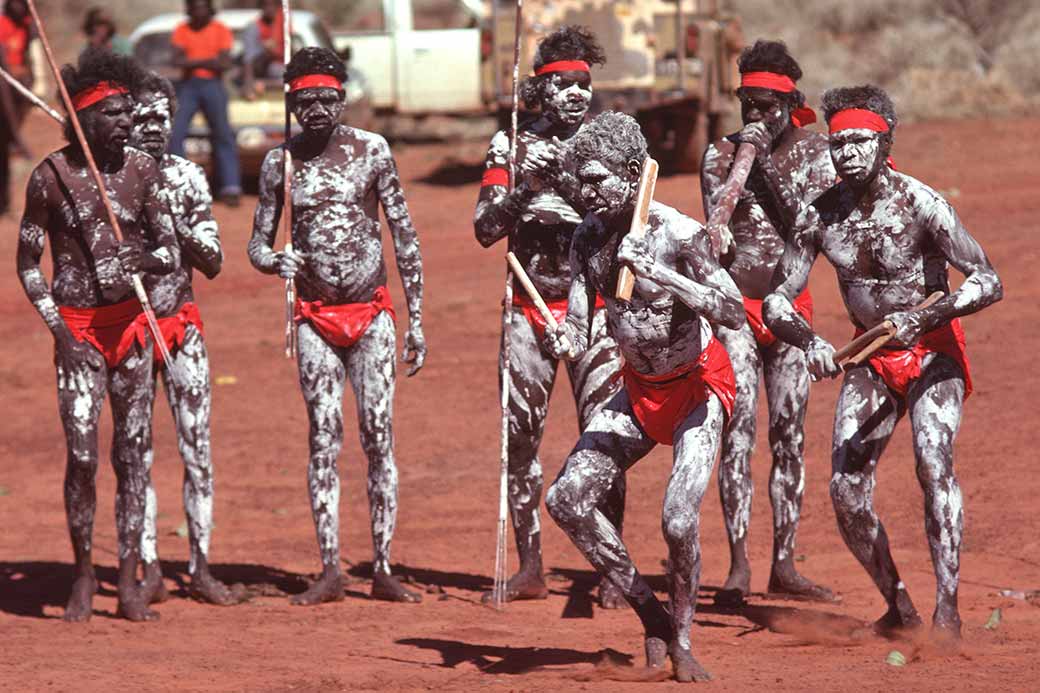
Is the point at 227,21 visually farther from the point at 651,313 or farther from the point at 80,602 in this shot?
the point at 651,313

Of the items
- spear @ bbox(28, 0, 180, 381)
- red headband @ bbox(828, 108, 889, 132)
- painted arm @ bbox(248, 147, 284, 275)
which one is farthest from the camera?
painted arm @ bbox(248, 147, 284, 275)

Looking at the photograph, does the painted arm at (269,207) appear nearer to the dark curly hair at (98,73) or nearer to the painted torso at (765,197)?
the dark curly hair at (98,73)

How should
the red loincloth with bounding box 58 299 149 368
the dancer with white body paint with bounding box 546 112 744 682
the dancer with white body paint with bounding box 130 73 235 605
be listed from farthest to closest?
the dancer with white body paint with bounding box 130 73 235 605 < the red loincloth with bounding box 58 299 149 368 < the dancer with white body paint with bounding box 546 112 744 682

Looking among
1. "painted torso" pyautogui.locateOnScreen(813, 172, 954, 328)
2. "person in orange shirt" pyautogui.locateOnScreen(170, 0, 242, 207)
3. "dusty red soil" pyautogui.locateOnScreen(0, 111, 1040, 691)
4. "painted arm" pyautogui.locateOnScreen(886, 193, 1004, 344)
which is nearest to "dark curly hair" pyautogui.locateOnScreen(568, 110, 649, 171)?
"painted torso" pyautogui.locateOnScreen(813, 172, 954, 328)

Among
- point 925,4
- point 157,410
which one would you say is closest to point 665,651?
point 157,410

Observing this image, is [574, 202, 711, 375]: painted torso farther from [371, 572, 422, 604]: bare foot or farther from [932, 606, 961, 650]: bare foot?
[371, 572, 422, 604]: bare foot

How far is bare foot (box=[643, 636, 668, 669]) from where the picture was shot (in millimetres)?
7379

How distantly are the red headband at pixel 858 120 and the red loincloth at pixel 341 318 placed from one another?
2616 mm

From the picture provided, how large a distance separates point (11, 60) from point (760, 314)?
13.6m

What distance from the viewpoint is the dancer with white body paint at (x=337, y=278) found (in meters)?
9.30

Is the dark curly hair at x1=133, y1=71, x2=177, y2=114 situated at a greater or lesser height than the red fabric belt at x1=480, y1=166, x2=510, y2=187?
greater

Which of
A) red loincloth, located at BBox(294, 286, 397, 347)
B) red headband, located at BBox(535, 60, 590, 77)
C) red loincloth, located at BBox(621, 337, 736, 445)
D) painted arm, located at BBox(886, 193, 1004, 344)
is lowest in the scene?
red loincloth, located at BBox(294, 286, 397, 347)

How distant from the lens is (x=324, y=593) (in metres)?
9.43

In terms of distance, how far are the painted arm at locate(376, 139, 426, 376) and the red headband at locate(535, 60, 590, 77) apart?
964mm
